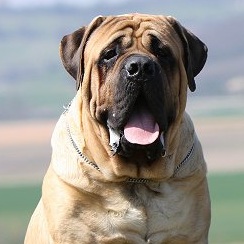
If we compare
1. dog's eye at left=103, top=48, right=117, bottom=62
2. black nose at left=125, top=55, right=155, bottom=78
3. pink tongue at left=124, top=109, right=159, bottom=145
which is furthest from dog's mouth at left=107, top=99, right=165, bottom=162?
dog's eye at left=103, top=48, right=117, bottom=62

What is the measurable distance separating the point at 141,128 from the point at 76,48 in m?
0.61

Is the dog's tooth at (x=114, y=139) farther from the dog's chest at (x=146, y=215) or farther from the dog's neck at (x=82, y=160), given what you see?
the dog's chest at (x=146, y=215)

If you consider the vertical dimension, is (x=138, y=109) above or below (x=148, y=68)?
below

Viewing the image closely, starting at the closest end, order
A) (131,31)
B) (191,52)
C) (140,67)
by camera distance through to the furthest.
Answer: (140,67), (131,31), (191,52)

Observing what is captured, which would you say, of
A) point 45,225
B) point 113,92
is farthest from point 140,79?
point 45,225

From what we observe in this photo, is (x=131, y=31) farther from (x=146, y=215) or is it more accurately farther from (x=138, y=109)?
(x=146, y=215)

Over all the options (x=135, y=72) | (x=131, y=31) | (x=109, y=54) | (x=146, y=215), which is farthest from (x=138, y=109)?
(x=146, y=215)

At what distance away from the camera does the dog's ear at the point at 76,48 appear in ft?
38.0

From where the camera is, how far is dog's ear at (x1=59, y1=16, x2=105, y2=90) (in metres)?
11.6

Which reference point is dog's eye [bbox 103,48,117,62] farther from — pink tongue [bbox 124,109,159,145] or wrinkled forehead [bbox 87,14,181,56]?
pink tongue [bbox 124,109,159,145]

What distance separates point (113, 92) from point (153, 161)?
483mm

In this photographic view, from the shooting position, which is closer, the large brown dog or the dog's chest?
the large brown dog

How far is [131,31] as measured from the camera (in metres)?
11.6

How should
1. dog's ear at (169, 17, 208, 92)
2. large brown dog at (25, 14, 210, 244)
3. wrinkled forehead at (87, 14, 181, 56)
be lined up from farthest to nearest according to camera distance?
dog's ear at (169, 17, 208, 92)
wrinkled forehead at (87, 14, 181, 56)
large brown dog at (25, 14, 210, 244)
